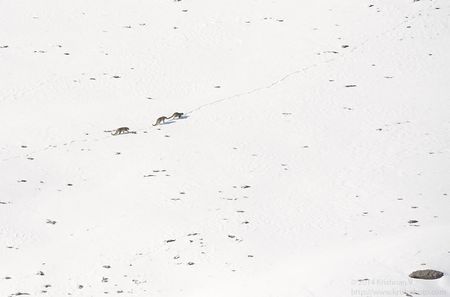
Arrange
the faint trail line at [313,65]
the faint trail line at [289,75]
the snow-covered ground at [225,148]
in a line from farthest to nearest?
1. the faint trail line at [313,65]
2. the faint trail line at [289,75]
3. the snow-covered ground at [225,148]

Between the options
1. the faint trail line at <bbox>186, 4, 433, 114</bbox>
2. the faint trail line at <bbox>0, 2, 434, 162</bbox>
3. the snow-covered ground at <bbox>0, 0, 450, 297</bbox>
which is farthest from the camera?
the faint trail line at <bbox>186, 4, 433, 114</bbox>

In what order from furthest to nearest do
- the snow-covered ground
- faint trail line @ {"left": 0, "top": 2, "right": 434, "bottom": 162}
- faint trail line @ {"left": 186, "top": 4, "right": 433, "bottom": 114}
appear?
faint trail line @ {"left": 186, "top": 4, "right": 433, "bottom": 114} → faint trail line @ {"left": 0, "top": 2, "right": 434, "bottom": 162} → the snow-covered ground

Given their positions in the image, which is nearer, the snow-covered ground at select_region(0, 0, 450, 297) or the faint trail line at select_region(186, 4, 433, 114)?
the snow-covered ground at select_region(0, 0, 450, 297)

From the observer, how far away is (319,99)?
31.2 metres

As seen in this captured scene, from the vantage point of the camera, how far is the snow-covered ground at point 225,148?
62.4 ft

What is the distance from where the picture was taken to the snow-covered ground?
19031 millimetres

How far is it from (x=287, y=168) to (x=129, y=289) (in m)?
9.05

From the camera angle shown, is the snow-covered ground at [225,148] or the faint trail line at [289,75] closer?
the snow-covered ground at [225,148]

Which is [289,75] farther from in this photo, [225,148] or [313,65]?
[225,148]

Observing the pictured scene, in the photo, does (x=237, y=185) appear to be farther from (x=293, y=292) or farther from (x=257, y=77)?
(x=257, y=77)

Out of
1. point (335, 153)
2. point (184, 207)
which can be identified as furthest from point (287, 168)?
point (184, 207)

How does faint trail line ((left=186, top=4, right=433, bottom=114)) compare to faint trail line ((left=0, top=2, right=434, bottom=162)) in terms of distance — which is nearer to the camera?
faint trail line ((left=0, top=2, right=434, bottom=162))

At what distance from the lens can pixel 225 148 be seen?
2762cm

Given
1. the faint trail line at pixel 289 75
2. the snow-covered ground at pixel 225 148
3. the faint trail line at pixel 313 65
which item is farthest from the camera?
the faint trail line at pixel 313 65
